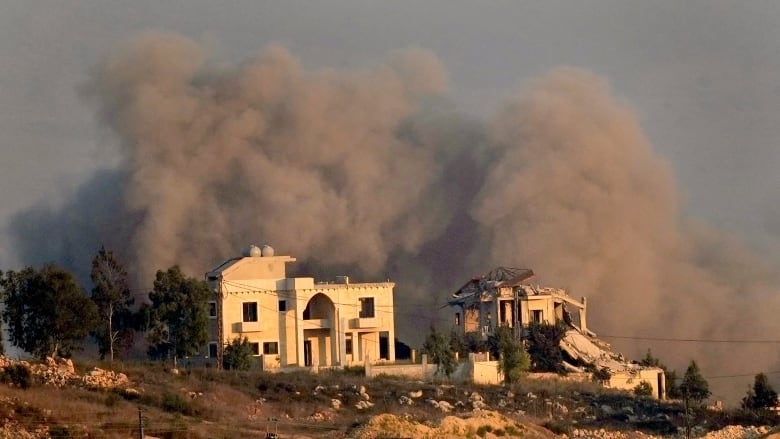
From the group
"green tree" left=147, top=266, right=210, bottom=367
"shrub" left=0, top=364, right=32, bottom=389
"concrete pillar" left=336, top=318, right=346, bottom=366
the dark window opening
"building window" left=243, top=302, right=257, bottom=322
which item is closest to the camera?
"shrub" left=0, top=364, right=32, bottom=389

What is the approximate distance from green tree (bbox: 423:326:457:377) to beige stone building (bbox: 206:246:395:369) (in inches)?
105

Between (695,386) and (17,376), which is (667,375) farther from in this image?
(17,376)

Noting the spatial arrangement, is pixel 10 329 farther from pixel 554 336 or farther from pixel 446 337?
pixel 554 336

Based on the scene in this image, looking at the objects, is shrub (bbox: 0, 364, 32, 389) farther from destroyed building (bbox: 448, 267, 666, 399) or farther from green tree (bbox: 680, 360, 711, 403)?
green tree (bbox: 680, 360, 711, 403)

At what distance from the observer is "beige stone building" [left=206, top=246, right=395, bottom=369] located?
55.7m

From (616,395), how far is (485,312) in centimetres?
1101

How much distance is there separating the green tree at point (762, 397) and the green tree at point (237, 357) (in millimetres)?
16064

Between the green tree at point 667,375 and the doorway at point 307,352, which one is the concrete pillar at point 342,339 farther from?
the green tree at point 667,375

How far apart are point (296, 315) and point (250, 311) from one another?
5.03 feet

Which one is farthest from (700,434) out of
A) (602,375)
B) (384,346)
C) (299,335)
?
(299,335)

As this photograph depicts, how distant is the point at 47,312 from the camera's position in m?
47.6

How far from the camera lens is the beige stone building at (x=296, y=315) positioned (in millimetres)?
55719

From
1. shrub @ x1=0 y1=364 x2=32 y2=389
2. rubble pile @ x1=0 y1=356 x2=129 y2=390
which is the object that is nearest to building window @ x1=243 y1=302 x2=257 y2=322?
rubble pile @ x1=0 y1=356 x2=129 y2=390

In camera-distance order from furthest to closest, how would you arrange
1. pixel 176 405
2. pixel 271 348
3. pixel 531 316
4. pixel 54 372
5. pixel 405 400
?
1. pixel 531 316
2. pixel 271 348
3. pixel 405 400
4. pixel 54 372
5. pixel 176 405
